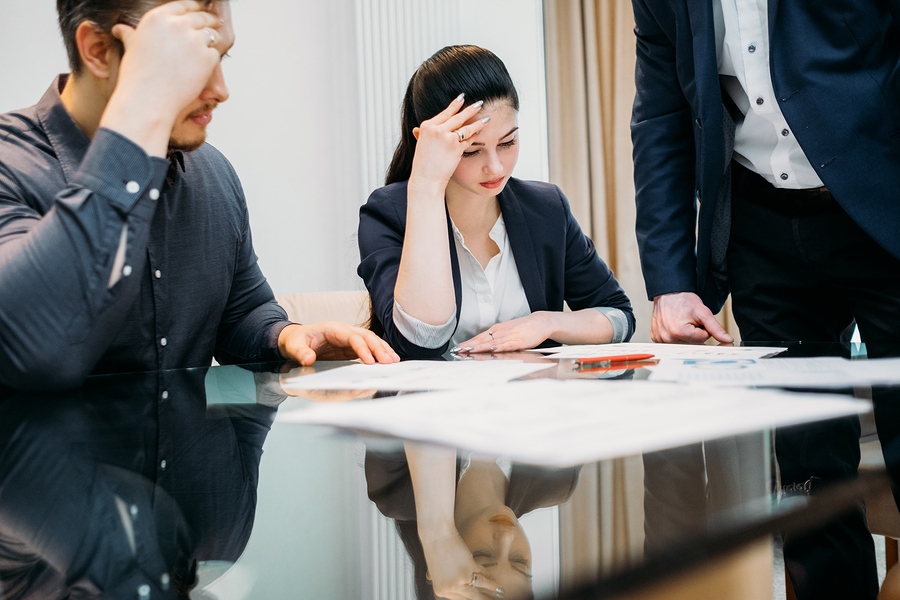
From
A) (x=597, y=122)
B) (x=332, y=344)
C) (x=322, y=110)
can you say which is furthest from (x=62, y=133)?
(x=597, y=122)

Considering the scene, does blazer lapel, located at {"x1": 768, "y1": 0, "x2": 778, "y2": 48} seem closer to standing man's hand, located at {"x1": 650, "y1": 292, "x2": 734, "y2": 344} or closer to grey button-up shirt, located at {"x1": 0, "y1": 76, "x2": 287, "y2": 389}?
standing man's hand, located at {"x1": 650, "y1": 292, "x2": 734, "y2": 344}

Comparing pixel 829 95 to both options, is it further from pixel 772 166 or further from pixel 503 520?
pixel 503 520

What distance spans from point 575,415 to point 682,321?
84 centimetres

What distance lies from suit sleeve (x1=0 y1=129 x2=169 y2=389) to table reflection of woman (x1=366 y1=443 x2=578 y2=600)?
21.0 inches

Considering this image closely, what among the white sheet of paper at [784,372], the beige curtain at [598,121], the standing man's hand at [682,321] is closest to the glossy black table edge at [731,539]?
the white sheet of paper at [784,372]

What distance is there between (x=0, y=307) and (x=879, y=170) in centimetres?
126

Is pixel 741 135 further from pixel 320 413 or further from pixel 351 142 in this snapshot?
pixel 351 142

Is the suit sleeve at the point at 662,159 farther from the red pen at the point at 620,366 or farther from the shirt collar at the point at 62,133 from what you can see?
the shirt collar at the point at 62,133

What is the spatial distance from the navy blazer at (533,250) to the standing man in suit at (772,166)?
0.71ft

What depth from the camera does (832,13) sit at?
1.04m

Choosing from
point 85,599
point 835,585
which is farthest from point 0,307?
point 835,585

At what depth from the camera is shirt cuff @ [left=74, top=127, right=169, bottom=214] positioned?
0.75 meters

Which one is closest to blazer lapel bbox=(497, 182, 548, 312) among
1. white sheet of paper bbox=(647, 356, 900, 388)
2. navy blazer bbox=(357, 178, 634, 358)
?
navy blazer bbox=(357, 178, 634, 358)

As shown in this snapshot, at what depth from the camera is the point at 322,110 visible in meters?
3.57
